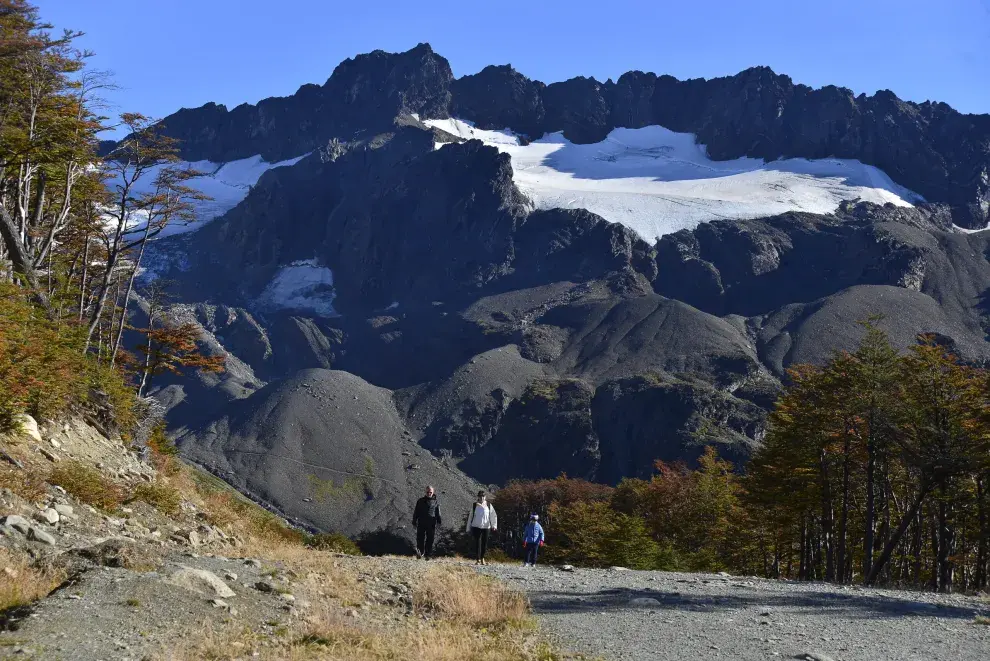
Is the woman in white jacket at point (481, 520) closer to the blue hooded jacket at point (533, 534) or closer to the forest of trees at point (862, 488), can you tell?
the blue hooded jacket at point (533, 534)

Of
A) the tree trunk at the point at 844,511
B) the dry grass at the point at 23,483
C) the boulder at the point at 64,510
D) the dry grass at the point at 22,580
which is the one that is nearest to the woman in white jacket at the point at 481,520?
the boulder at the point at 64,510

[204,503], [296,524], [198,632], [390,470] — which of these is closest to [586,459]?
[390,470]

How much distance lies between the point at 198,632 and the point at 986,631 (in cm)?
1141

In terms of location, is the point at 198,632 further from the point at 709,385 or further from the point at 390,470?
the point at 709,385

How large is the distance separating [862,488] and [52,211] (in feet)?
129

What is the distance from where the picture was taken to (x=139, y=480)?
59.2 ft

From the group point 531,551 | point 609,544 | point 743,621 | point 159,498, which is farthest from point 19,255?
point 609,544

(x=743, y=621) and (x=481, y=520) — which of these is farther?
(x=481, y=520)

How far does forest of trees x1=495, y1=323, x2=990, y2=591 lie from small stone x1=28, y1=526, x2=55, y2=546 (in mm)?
25869

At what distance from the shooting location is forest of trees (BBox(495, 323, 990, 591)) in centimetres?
3131

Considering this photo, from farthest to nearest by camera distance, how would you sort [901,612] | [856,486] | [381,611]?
[856,486]
[901,612]
[381,611]

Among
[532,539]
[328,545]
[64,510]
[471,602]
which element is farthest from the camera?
[328,545]

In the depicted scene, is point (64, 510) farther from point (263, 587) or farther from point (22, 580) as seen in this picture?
point (263, 587)

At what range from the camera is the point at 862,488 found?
42375 mm
